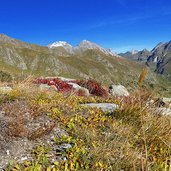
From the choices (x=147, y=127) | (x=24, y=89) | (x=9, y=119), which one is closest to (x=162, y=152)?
(x=147, y=127)

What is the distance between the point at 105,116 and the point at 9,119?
2.50m

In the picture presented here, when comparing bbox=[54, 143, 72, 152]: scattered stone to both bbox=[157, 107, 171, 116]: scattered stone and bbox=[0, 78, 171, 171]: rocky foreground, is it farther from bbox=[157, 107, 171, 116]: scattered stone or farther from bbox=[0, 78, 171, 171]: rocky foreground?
bbox=[157, 107, 171, 116]: scattered stone

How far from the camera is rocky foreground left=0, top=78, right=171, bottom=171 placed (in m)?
5.08

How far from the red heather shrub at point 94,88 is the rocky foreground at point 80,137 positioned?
9.46m

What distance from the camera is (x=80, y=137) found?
239 inches

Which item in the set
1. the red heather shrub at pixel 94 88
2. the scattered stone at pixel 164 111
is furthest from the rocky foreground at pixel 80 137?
the red heather shrub at pixel 94 88

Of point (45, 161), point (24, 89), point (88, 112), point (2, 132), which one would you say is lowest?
point (45, 161)

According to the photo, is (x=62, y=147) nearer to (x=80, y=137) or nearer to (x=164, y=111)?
(x=80, y=137)

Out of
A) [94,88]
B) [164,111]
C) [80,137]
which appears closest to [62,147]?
[80,137]

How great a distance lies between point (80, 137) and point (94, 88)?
12.7 m

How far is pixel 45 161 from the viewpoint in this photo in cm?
497

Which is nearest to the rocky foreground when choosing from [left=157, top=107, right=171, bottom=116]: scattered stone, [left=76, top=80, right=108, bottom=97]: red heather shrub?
[left=157, top=107, right=171, bottom=116]: scattered stone

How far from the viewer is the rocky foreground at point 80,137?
16.7 feet

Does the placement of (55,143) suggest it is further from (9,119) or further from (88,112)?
(88,112)
